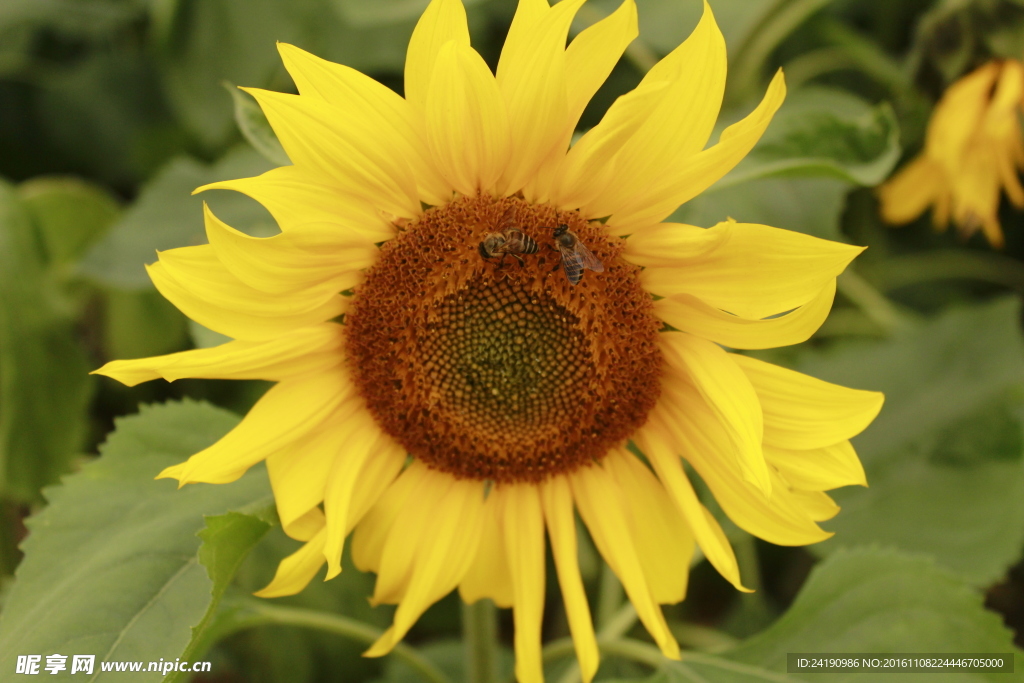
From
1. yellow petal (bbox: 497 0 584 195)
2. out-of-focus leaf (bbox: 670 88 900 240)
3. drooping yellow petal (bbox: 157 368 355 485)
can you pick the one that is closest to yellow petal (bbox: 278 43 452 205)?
yellow petal (bbox: 497 0 584 195)

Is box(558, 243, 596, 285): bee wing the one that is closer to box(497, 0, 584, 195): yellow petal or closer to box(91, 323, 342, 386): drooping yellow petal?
box(497, 0, 584, 195): yellow petal

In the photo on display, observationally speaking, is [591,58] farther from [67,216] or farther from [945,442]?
[67,216]

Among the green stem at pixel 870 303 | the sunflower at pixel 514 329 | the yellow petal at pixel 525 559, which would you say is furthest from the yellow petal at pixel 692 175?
the green stem at pixel 870 303

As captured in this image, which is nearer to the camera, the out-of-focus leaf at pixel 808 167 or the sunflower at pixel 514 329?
the sunflower at pixel 514 329

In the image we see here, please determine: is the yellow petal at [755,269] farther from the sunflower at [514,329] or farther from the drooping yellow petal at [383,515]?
the drooping yellow petal at [383,515]

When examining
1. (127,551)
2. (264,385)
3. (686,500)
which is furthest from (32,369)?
(686,500)

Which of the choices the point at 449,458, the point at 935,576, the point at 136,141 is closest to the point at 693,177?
the point at 449,458

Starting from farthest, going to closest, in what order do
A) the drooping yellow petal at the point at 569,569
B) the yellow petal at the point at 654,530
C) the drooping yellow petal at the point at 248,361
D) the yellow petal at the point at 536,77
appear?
1. the yellow petal at the point at 654,530
2. the drooping yellow petal at the point at 569,569
3. the drooping yellow petal at the point at 248,361
4. the yellow petal at the point at 536,77
